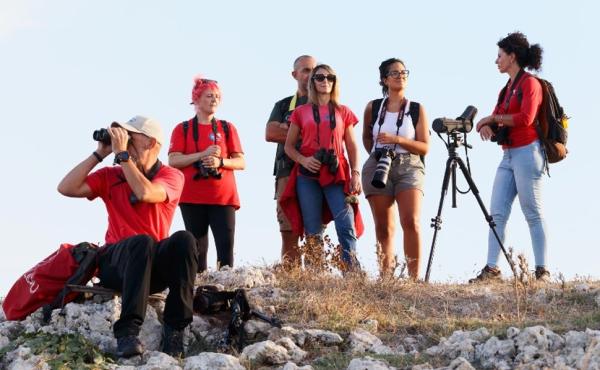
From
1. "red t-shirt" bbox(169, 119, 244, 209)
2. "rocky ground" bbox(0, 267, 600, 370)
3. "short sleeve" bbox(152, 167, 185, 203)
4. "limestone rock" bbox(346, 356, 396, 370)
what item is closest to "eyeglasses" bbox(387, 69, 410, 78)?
"red t-shirt" bbox(169, 119, 244, 209)

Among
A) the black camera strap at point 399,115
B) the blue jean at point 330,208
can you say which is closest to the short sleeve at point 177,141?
the blue jean at point 330,208

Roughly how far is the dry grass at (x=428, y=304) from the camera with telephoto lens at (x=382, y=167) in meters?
1.04

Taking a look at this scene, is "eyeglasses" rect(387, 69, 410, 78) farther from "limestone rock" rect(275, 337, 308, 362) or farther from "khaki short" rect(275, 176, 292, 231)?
"limestone rock" rect(275, 337, 308, 362)

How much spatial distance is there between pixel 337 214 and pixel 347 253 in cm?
39

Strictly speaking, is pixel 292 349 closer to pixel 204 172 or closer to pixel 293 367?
pixel 293 367

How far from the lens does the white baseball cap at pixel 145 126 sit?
7.93 metres

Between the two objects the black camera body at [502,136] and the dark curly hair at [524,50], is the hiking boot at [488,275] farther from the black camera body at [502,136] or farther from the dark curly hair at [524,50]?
the dark curly hair at [524,50]

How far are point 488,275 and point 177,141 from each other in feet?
11.3

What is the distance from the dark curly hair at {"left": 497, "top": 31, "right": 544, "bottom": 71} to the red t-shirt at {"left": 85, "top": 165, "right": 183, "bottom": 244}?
4212 mm

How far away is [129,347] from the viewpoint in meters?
7.15

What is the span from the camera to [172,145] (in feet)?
33.7

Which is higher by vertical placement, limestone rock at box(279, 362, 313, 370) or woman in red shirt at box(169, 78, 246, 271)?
woman in red shirt at box(169, 78, 246, 271)

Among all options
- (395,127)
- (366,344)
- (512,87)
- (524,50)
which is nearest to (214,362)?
(366,344)

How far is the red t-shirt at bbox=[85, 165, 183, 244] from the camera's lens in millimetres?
7910
